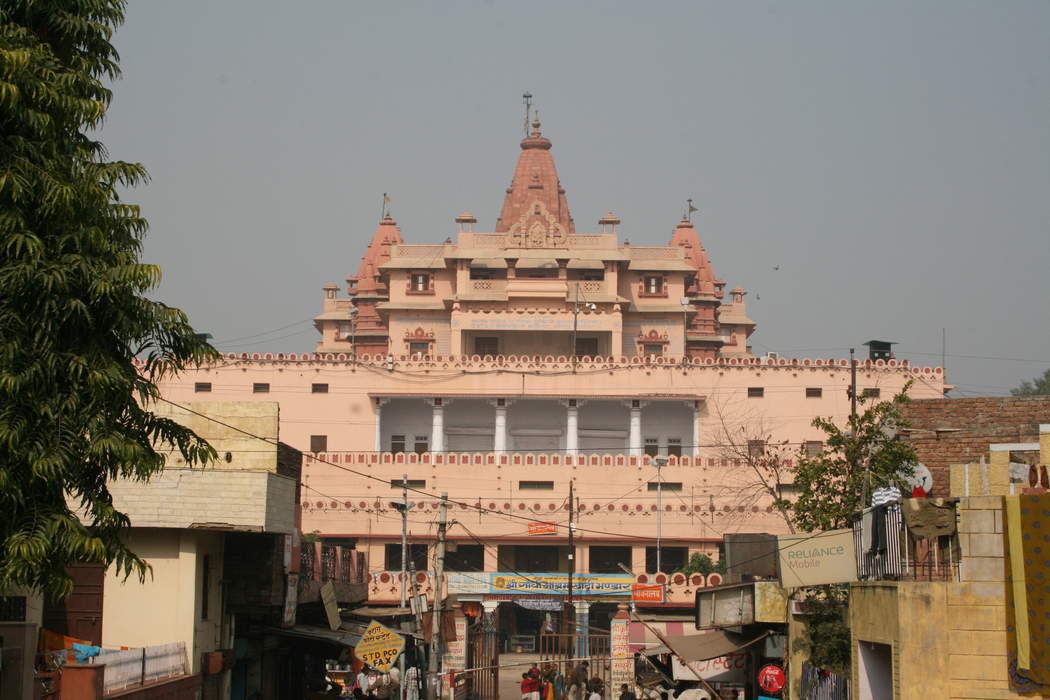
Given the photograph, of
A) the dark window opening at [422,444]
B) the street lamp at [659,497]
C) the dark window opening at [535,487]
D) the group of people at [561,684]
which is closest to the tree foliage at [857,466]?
the group of people at [561,684]

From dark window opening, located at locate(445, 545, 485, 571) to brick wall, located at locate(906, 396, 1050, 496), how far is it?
32.1m

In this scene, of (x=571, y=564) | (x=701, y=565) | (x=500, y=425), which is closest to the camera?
(x=571, y=564)

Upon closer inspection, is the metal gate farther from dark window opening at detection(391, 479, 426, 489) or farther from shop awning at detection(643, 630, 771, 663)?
dark window opening at detection(391, 479, 426, 489)

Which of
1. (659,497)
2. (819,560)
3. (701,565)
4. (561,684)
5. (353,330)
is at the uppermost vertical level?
(353,330)

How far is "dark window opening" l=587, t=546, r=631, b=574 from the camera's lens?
5634cm

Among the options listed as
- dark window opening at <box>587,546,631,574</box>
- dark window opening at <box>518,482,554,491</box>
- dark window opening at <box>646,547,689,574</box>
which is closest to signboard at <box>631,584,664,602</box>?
dark window opening at <box>646,547,689,574</box>

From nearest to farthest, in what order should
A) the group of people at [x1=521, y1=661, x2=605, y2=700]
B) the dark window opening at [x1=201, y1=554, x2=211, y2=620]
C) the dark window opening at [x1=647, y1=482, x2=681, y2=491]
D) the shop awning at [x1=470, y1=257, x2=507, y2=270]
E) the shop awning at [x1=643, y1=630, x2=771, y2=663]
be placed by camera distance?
the dark window opening at [x1=201, y1=554, x2=211, y2=620]
the shop awning at [x1=643, y1=630, x2=771, y2=663]
the group of people at [x1=521, y1=661, x2=605, y2=700]
the dark window opening at [x1=647, y1=482, x2=681, y2=491]
the shop awning at [x1=470, y1=257, x2=507, y2=270]

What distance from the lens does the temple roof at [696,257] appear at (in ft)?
244

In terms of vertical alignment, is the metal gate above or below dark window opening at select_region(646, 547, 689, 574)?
below

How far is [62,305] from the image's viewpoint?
40.6 ft

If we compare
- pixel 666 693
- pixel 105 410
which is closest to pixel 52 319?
pixel 105 410

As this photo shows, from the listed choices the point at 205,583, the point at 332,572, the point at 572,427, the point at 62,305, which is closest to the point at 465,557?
the point at 572,427

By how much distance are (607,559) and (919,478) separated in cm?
3575

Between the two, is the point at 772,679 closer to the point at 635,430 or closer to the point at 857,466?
the point at 857,466
